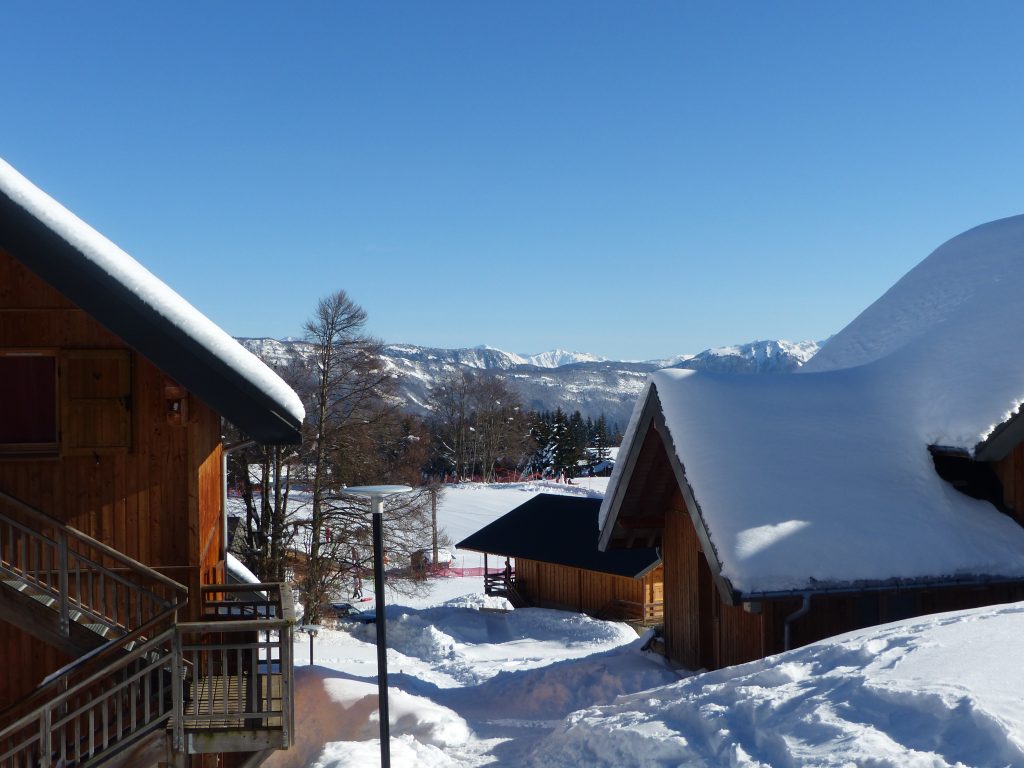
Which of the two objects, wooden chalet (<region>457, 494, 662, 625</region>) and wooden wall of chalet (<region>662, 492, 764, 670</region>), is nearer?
wooden wall of chalet (<region>662, 492, 764, 670</region>)

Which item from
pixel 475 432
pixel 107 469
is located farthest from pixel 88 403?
pixel 475 432

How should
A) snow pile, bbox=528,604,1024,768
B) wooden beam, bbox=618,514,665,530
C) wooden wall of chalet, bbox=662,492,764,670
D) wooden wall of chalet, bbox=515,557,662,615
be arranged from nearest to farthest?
snow pile, bbox=528,604,1024,768, wooden wall of chalet, bbox=662,492,764,670, wooden beam, bbox=618,514,665,530, wooden wall of chalet, bbox=515,557,662,615

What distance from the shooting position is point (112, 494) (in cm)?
910

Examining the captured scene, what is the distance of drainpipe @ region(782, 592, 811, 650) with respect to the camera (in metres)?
11.1

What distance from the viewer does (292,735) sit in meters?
8.23

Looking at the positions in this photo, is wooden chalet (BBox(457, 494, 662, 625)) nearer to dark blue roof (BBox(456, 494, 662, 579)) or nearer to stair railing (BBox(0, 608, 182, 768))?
dark blue roof (BBox(456, 494, 662, 579))

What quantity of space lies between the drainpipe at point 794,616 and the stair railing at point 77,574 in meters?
7.34

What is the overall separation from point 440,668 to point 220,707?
1185 cm

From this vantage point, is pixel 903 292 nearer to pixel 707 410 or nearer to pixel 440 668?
pixel 707 410

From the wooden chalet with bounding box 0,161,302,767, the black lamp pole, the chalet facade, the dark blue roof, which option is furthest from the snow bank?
the dark blue roof

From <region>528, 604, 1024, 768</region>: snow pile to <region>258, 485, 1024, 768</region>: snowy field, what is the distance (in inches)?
0.5

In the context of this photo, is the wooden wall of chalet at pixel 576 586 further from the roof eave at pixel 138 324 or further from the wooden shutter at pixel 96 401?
the wooden shutter at pixel 96 401

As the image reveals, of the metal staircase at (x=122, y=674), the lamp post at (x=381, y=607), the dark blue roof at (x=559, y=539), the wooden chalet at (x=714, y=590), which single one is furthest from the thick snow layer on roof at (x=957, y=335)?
the dark blue roof at (x=559, y=539)

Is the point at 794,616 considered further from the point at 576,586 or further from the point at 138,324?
the point at 576,586
